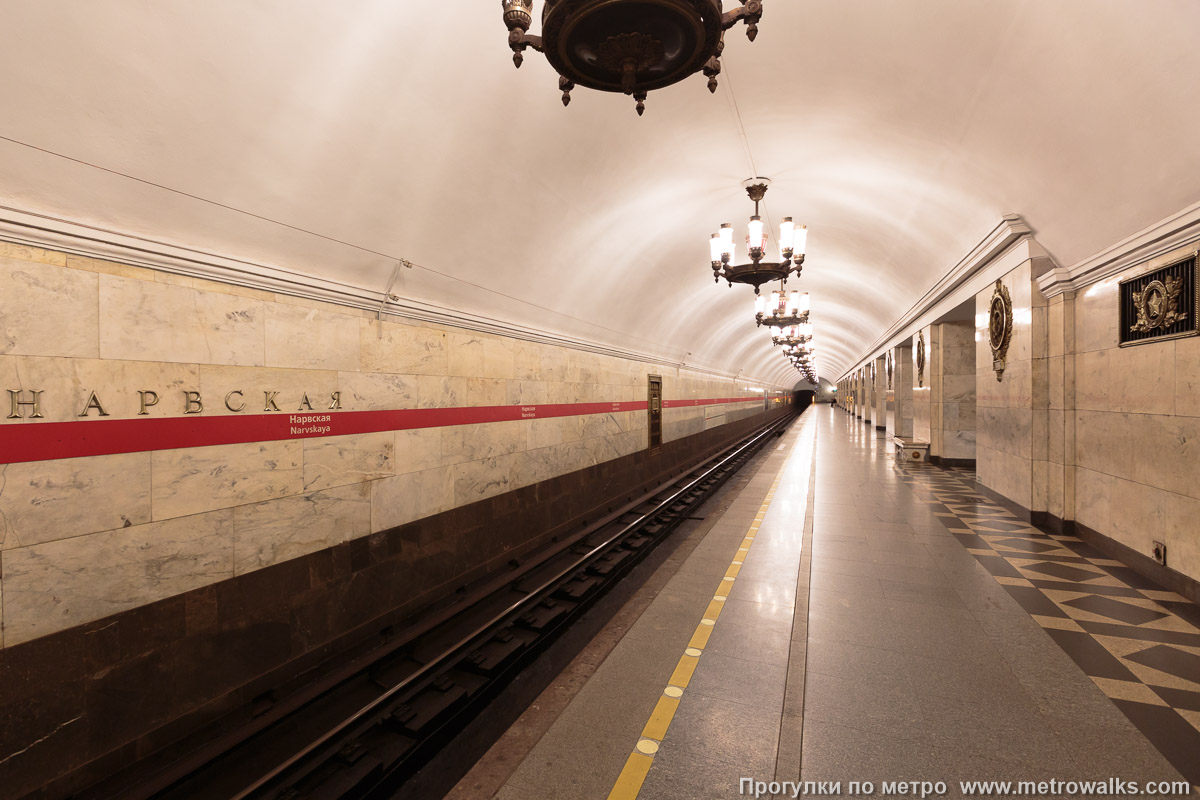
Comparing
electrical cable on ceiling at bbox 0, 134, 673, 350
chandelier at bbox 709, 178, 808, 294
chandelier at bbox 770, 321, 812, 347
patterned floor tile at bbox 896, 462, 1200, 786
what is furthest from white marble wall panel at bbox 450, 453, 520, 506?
chandelier at bbox 770, 321, 812, 347

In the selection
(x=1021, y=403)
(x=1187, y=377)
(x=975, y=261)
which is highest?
(x=975, y=261)

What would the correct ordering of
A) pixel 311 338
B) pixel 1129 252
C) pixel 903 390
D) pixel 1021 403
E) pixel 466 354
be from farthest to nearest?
pixel 903 390 → pixel 1021 403 → pixel 466 354 → pixel 1129 252 → pixel 311 338

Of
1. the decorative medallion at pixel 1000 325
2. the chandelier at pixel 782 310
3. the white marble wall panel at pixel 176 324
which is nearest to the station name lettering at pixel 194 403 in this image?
the white marble wall panel at pixel 176 324

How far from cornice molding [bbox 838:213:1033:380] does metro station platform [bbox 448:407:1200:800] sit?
12.2 ft

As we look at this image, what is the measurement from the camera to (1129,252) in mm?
4625

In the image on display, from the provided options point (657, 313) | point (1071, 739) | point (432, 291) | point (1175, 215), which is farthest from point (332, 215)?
point (657, 313)

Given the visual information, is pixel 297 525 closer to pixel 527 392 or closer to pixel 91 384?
pixel 91 384

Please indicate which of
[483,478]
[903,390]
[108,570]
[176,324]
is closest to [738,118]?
[483,478]

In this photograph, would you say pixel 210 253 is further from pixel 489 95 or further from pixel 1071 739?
pixel 1071 739

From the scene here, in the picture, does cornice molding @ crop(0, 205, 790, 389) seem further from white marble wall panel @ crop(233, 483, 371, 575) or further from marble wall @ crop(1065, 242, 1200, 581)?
marble wall @ crop(1065, 242, 1200, 581)

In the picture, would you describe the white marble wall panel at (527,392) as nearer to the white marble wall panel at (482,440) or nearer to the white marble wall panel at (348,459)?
the white marble wall panel at (482,440)

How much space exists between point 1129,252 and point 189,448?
7870 millimetres

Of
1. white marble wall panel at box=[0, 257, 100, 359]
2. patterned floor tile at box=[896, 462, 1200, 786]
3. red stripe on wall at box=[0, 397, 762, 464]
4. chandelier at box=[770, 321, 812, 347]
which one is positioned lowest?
patterned floor tile at box=[896, 462, 1200, 786]

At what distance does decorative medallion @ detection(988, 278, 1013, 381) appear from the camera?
22.4ft
